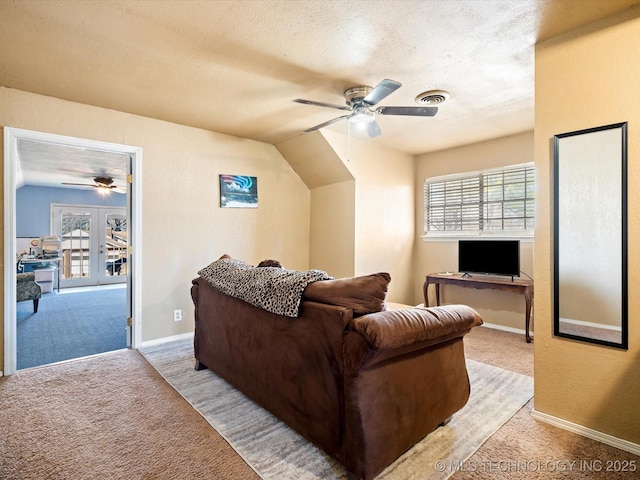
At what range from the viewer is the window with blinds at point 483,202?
4102mm

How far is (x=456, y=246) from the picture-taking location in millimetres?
4684

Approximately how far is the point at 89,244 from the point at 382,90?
870cm

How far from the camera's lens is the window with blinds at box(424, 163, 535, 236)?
410 centimetres

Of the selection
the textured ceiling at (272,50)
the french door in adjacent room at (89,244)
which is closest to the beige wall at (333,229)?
the textured ceiling at (272,50)

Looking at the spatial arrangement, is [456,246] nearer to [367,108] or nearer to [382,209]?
[382,209]

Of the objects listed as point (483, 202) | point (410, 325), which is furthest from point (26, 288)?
point (483, 202)

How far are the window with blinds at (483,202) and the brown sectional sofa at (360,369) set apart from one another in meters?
2.83

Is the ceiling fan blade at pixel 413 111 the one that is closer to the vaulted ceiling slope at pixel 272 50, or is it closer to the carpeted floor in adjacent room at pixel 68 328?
the vaulted ceiling slope at pixel 272 50

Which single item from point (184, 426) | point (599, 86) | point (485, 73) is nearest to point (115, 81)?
point (184, 426)

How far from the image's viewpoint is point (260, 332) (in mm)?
2098

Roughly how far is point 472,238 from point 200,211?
3582 mm

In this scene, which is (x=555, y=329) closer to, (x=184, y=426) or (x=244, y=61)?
(x=184, y=426)

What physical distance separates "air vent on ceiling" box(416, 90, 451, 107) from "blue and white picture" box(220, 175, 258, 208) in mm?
2291

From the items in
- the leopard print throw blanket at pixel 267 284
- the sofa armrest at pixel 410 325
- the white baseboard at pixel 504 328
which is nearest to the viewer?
the sofa armrest at pixel 410 325
